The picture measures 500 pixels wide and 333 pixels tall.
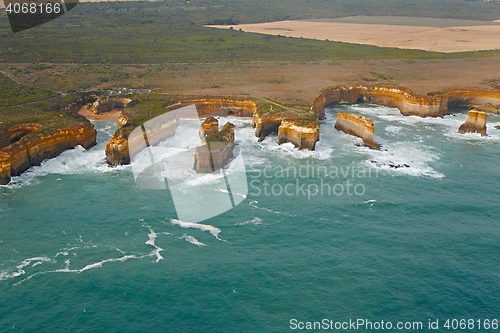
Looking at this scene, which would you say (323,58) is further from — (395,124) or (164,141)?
(164,141)

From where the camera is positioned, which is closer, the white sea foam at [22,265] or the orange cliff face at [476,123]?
the white sea foam at [22,265]

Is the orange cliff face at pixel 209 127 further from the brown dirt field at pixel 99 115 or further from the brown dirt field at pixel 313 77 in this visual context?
the brown dirt field at pixel 99 115

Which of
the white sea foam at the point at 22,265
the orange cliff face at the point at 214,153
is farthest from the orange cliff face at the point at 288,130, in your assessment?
the white sea foam at the point at 22,265

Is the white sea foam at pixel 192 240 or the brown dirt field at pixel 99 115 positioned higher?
the brown dirt field at pixel 99 115

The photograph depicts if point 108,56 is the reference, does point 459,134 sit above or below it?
below

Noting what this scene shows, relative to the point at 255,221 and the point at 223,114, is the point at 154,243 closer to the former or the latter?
the point at 255,221

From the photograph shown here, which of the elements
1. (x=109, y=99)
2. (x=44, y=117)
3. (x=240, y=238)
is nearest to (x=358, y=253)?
(x=240, y=238)
